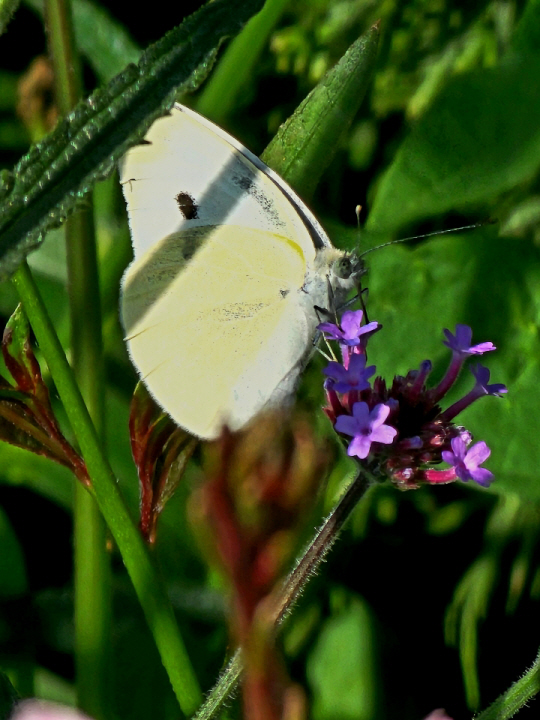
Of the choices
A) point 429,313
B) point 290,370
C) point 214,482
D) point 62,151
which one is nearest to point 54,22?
point 62,151

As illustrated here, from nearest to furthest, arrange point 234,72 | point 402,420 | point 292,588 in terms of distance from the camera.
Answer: point 292,588, point 402,420, point 234,72

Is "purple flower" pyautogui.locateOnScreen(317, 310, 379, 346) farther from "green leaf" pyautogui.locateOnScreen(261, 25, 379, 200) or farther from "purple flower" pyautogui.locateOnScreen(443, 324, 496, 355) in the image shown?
"green leaf" pyautogui.locateOnScreen(261, 25, 379, 200)

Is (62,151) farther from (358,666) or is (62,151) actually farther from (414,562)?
(414,562)

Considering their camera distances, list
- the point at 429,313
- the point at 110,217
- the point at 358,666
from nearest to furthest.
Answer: the point at 358,666, the point at 429,313, the point at 110,217

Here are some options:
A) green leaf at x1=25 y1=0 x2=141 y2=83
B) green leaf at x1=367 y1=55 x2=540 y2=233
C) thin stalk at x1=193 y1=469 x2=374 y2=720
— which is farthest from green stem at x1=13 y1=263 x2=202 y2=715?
green leaf at x1=25 y1=0 x2=141 y2=83

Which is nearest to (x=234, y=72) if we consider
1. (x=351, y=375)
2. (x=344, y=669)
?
(x=351, y=375)

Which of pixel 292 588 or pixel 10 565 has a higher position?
pixel 292 588

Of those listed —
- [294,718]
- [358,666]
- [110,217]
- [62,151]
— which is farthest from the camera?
[110,217]

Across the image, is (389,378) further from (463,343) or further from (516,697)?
(516,697)

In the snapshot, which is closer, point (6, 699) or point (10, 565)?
point (6, 699)
